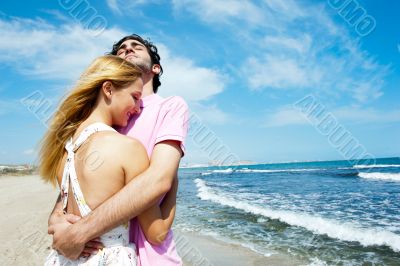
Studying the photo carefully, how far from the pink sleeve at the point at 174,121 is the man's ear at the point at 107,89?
0.30 metres

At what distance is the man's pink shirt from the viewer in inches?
65.4

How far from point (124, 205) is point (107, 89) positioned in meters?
0.65

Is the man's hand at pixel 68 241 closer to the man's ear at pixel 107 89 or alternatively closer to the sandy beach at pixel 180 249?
the man's ear at pixel 107 89

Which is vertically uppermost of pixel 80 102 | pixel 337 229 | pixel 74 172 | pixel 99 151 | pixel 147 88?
pixel 147 88

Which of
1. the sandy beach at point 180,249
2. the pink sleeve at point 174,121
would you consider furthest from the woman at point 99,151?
the sandy beach at point 180,249

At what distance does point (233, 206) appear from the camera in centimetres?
1423

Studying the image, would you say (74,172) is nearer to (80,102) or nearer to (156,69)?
(80,102)

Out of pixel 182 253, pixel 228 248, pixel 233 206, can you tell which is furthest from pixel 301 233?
pixel 233 206

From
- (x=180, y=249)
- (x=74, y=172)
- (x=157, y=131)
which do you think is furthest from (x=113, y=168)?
(x=180, y=249)

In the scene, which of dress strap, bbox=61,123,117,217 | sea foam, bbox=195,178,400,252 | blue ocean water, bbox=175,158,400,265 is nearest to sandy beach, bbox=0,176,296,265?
blue ocean water, bbox=175,158,400,265

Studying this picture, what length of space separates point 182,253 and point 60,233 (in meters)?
5.60

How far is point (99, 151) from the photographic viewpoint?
63.4 inches

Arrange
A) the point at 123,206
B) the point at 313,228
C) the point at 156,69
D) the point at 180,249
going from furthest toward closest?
the point at 313,228, the point at 180,249, the point at 156,69, the point at 123,206

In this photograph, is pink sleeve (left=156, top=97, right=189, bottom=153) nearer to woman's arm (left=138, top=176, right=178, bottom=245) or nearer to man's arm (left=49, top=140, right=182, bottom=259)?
man's arm (left=49, top=140, right=182, bottom=259)
